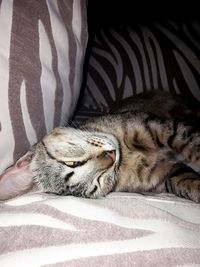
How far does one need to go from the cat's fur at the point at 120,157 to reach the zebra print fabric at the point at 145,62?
0.41 metres

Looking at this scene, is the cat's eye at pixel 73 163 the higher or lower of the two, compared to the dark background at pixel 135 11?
lower

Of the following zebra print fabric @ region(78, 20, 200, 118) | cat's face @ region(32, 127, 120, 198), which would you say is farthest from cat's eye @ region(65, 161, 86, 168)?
zebra print fabric @ region(78, 20, 200, 118)

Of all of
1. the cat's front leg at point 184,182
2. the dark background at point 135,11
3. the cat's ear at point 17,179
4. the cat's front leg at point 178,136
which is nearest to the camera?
the cat's ear at point 17,179

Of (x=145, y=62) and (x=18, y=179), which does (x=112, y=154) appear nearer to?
(x=18, y=179)

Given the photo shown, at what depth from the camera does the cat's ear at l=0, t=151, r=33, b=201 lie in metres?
0.99

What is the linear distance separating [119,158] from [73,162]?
0.18 metres

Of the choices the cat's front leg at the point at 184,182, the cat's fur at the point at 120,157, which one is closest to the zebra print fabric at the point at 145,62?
the cat's fur at the point at 120,157

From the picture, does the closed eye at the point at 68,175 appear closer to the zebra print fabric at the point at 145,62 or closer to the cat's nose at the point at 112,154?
the cat's nose at the point at 112,154

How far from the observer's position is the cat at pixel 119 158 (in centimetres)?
116

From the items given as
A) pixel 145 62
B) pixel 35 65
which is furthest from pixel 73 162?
pixel 145 62

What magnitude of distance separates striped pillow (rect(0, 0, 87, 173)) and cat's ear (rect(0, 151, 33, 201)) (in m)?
0.04

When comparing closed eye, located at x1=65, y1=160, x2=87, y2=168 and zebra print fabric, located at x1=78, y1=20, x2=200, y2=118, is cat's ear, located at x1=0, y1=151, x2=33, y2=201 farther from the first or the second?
zebra print fabric, located at x1=78, y1=20, x2=200, y2=118

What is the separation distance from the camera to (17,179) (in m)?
1.06

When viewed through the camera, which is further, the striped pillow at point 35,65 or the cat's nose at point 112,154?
the cat's nose at point 112,154
